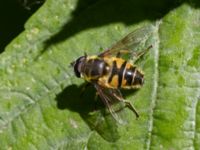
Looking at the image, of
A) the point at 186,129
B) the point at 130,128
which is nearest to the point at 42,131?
the point at 130,128

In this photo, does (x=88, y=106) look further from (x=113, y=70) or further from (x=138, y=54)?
(x=138, y=54)

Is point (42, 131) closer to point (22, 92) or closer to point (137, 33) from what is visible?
point (22, 92)

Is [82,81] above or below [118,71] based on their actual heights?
above

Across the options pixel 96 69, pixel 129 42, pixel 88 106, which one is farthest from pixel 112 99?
pixel 129 42

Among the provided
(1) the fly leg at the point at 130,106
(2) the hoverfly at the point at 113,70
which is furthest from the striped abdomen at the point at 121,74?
(1) the fly leg at the point at 130,106

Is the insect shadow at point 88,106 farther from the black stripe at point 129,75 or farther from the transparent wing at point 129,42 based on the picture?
the transparent wing at point 129,42

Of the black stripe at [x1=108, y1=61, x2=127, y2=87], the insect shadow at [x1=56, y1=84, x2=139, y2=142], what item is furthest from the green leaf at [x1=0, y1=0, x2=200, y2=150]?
the black stripe at [x1=108, y1=61, x2=127, y2=87]
